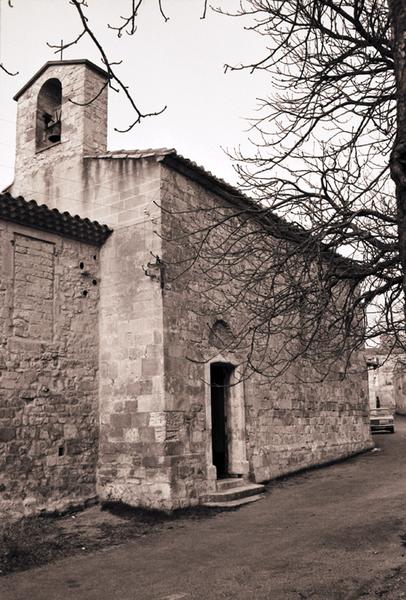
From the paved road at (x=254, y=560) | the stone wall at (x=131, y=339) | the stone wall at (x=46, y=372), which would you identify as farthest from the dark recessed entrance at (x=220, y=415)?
the stone wall at (x=46, y=372)

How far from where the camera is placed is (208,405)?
32.9ft

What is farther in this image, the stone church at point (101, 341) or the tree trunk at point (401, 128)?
the stone church at point (101, 341)

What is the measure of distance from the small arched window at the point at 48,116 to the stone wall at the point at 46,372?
2.92 metres

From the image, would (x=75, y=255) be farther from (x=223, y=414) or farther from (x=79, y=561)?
(x=79, y=561)

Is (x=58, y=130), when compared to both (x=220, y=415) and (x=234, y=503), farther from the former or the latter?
(x=234, y=503)

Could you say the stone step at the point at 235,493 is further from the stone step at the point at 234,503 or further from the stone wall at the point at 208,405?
the stone wall at the point at 208,405

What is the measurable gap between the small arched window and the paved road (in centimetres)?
761

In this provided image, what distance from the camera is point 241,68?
506 centimetres

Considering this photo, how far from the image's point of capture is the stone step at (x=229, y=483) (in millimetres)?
9968

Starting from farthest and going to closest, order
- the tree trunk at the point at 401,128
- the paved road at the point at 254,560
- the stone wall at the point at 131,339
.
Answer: the stone wall at the point at 131,339 < the paved road at the point at 254,560 < the tree trunk at the point at 401,128

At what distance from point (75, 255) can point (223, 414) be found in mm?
4136

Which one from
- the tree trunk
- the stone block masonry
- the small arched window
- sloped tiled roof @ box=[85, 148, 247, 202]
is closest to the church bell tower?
the small arched window

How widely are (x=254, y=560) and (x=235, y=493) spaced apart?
3.36 m

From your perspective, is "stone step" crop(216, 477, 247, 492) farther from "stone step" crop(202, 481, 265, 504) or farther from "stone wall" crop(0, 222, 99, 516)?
"stone wall" crop(0, 222, 99, 516)
